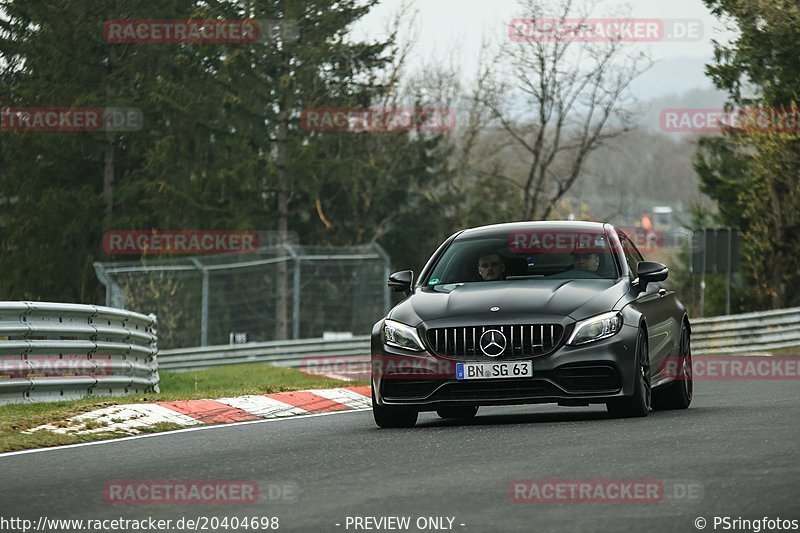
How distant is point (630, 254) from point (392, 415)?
2.75 metres

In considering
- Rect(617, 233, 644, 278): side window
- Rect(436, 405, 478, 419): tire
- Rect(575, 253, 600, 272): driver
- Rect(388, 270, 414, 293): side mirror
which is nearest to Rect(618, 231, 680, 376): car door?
Rect(617, 233, 644, 278): side window

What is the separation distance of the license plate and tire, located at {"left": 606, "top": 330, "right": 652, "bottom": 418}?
75 centimetres

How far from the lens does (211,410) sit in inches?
532

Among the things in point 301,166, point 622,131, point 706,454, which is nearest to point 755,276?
point 622,131

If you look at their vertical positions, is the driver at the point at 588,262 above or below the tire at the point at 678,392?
above

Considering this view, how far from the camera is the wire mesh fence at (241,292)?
34.2 metres

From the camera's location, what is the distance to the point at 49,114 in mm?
49344

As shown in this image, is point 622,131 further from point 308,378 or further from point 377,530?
point 377,530

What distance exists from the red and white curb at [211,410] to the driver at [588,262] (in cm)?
306
